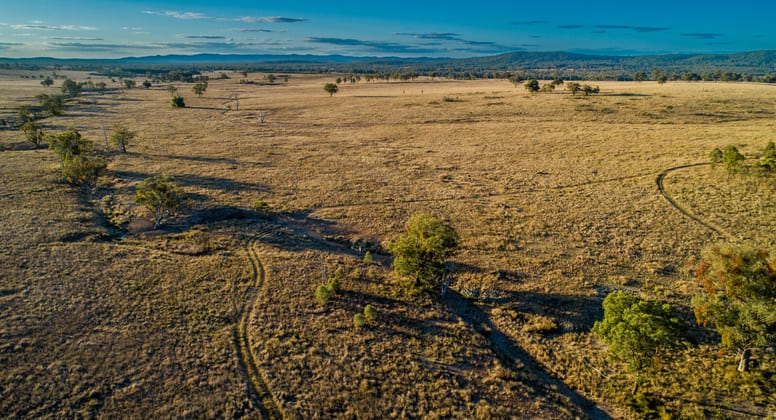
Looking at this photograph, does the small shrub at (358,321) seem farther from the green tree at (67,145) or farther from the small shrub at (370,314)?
the green tree at (67,145)

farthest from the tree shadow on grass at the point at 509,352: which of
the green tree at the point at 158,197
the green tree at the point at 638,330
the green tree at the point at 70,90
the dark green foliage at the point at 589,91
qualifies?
the green tree at the point at 70,90

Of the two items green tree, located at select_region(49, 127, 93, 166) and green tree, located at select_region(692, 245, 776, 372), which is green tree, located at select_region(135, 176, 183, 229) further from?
green tree, located at select_region(692, 245, 776, 372)

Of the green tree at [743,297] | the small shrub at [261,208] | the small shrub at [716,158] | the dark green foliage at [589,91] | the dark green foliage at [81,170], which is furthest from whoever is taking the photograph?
the dark green foliage at [589,91]

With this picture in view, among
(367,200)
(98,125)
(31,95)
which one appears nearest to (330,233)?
(367,200)

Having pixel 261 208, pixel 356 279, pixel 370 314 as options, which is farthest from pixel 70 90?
pixel 370 314

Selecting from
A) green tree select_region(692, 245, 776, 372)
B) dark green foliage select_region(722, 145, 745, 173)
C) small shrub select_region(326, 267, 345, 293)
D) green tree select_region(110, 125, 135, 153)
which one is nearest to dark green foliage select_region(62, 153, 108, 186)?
green tree select_region(110, 125, 135, 153)

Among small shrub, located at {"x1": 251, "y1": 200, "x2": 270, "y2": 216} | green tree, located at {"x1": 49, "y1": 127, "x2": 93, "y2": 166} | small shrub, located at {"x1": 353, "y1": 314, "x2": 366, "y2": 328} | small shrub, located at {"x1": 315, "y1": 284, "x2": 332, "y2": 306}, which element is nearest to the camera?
small shrub, located at {"x1": 353, "y1": 314, "x2": 366, "y2": 328}

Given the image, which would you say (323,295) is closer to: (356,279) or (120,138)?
(356,279)
